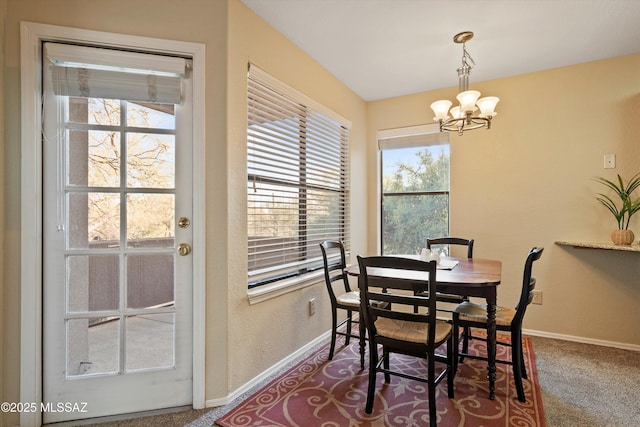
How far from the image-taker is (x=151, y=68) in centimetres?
185

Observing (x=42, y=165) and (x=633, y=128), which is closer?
(x=42, y=165)

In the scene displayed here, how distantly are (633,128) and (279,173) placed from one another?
3.01 meters

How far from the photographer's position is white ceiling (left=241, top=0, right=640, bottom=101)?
2.12 metres

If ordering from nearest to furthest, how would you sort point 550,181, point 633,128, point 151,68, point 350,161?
point 151,68 < point 633,128 < point 550,181 < point 350,161

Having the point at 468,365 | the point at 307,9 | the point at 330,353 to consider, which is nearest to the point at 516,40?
the point at 307,9

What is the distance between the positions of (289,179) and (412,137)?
69.2 inches

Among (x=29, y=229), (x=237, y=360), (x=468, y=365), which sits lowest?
(x=468, y=365)

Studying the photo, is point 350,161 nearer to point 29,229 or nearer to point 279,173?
point 279,173

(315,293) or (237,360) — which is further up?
(315,293)

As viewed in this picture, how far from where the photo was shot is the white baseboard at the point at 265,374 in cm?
195

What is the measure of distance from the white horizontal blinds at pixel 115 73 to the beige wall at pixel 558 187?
258 cm

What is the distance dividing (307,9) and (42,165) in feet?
6.07

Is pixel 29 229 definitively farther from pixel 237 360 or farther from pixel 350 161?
pixel 350 161

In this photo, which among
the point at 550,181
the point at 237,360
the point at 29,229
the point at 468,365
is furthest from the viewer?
the point at 550,181
